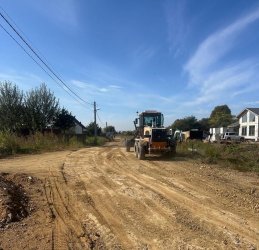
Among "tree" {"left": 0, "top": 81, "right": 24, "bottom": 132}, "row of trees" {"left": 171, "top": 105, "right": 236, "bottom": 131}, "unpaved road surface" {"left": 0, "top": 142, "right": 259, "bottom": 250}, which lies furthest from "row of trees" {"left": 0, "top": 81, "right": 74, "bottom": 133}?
"row of trees" {"left": 171, "top": 105, "right": 236, "bottom": 131}

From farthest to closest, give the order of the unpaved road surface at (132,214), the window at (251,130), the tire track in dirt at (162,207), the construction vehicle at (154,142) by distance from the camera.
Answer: the window at (251,130), the construction vehicle at (154,142), the tire track in dirt at (162,207), the unpaved road surface at (132,214)

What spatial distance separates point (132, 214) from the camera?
27.1 ft

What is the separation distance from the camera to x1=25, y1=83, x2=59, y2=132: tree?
44.8m

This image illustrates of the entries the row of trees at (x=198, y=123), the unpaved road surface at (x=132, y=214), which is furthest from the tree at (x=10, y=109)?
the row of trees at (x=198, y=123)

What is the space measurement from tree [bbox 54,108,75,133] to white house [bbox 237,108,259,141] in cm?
3076

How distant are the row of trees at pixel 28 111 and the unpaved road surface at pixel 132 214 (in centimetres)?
3107

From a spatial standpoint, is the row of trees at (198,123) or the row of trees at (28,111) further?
the row of trees at (198,123)

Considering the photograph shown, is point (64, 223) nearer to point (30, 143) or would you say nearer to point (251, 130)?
point (30, 143)

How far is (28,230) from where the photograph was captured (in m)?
7.05

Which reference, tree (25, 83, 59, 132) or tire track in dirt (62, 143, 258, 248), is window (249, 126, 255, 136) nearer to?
tree (25, 83, 59, 132)

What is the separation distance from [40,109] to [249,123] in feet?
128

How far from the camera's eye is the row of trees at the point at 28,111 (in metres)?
→ 43.1

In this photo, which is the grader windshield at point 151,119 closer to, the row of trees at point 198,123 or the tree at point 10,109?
the tree at point 10,109

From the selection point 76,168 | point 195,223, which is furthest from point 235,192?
point 76,168
